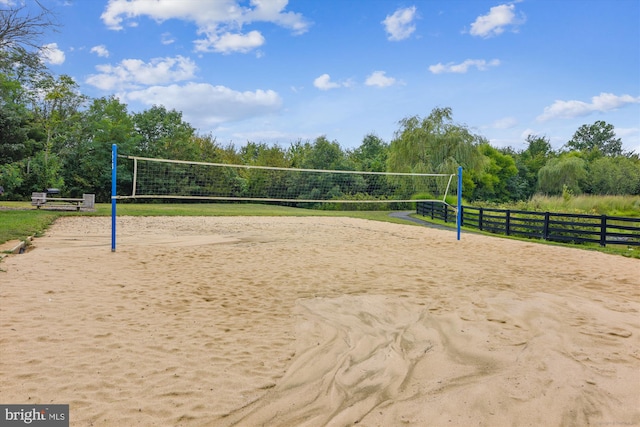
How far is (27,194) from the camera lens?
25766 millimetres

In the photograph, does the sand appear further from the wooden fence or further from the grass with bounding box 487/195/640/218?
the grass with bounding box 487/195/640/218

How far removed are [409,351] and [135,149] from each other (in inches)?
1308

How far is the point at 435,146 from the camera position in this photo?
95.2ft

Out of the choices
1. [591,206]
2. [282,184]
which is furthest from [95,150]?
[591,206]

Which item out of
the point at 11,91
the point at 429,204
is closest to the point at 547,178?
the point at 429,204

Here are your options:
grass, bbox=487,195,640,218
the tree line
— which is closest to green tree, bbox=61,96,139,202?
the tree line

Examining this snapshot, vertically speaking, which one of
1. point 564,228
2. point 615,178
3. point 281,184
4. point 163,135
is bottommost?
point 564,228

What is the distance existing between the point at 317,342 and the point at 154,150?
33519mm

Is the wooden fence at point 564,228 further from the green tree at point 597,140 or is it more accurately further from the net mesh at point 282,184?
the green tree at point 597,140

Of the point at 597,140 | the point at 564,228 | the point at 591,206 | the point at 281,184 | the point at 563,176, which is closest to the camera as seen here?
the point at 564,228

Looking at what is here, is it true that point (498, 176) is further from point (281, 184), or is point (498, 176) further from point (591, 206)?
point (281, 184)

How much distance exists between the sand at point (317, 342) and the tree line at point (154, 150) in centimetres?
1888

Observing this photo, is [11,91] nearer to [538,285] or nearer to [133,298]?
[133,298]

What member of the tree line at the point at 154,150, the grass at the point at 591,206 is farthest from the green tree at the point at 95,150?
the grass at the point at 591,206
